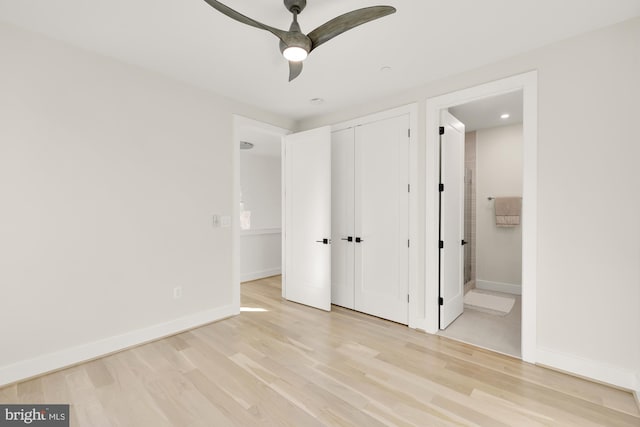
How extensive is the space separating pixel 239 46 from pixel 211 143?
1.22m

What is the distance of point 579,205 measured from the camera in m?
2.15

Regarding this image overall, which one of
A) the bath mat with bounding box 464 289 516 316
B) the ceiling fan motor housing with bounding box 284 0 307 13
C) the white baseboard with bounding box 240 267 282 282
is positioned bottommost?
the bath mat with bounding box 464 289 516 316

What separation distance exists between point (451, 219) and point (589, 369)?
1590mm

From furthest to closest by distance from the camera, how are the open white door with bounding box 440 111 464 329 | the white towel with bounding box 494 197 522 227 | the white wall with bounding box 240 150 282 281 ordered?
1. the white wall with bounding box 240 150 282 281
2. the white towel with bounding box 494 197 522 227
3. the open white door with bounding box 440 111 464 329

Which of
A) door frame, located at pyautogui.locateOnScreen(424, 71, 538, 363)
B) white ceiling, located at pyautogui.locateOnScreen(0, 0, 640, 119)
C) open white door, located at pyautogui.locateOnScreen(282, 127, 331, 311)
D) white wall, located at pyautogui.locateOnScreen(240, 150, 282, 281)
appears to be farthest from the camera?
white wall, located at pyautogui.locateOnScreen(240, 150, 282, 281)

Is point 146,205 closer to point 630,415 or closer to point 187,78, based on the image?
point 187,78

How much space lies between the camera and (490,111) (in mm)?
3680

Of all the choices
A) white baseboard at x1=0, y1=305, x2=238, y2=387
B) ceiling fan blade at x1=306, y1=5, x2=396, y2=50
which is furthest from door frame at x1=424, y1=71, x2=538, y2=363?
white baseboard at x1=0, y1=305, x2=238, y2=387

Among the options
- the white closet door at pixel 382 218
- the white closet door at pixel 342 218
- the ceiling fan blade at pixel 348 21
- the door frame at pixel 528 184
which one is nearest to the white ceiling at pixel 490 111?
the door frame at pixel 528 184

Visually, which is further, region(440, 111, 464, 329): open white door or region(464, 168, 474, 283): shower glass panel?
region(464, 168, 474, 283): shower glass panel

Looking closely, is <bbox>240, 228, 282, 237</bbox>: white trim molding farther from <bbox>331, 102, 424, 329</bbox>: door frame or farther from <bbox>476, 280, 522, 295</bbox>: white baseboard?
<bbox>476, 280, 522, 295</bbox>: white baseboard

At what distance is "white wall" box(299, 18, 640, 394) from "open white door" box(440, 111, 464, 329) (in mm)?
810

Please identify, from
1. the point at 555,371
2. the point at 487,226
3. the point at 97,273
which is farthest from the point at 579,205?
the point at 97,273

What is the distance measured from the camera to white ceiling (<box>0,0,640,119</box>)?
185 centimetres
